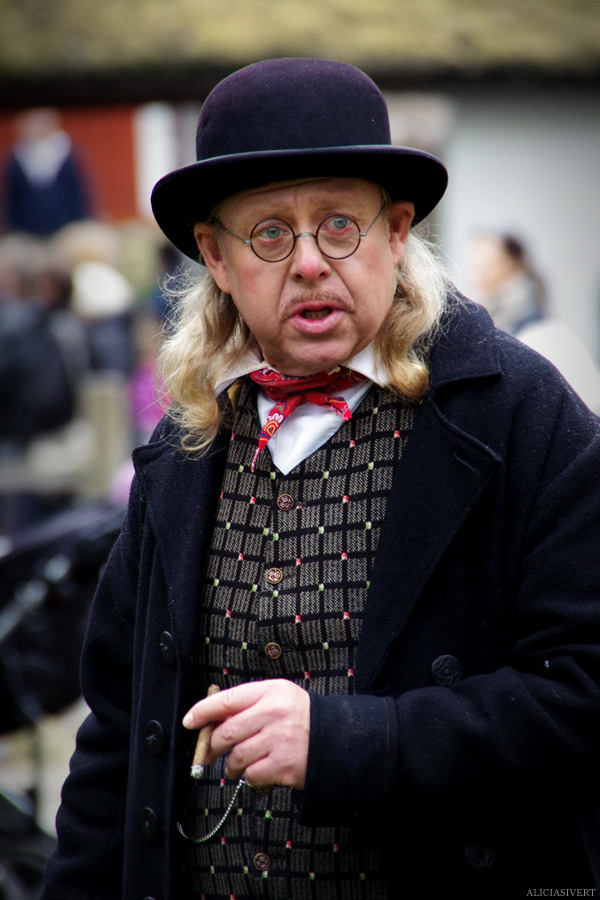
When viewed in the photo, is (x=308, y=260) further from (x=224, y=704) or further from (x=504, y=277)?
(x=504, y=277)

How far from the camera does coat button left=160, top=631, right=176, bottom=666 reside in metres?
1.96

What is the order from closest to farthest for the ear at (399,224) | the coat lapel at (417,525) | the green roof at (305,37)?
the coat lapel at (417,525) → the ear at (399,224) → the green roof at (305,37)

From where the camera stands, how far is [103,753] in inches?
85.4

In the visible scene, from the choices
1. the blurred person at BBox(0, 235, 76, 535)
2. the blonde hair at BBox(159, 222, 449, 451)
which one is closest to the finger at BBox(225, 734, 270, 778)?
the blonde hair at BBox(159, 222, 449, 451)

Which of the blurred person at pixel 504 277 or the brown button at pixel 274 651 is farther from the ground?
the blurred person at pixel 504 277

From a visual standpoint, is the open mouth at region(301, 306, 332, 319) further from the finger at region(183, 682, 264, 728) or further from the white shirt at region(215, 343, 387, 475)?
the finger at region(183, 682, 264, 728)

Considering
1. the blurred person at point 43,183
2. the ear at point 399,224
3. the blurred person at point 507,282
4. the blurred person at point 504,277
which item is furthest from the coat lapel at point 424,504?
the blurred person at point 43,183

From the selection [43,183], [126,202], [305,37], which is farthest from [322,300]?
[126,202]

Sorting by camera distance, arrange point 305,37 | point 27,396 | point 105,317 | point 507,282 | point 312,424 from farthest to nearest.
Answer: point 305,37 < point 105,317 < point 27,396 < point 507,282 < point 312,424

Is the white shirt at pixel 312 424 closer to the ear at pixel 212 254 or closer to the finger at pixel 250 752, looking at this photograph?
the ear at pixel 212 254

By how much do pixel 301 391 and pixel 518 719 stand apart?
0.69 metres

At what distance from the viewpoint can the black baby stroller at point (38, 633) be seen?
4.01 meters

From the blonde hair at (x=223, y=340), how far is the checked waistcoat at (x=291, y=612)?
0.08 metres

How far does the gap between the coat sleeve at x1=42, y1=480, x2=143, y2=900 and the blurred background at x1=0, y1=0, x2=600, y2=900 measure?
1966 mm
